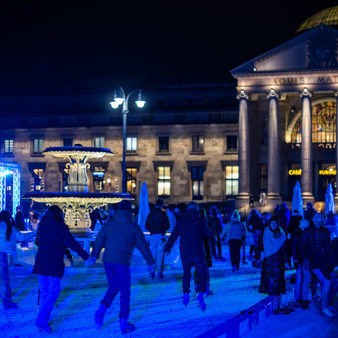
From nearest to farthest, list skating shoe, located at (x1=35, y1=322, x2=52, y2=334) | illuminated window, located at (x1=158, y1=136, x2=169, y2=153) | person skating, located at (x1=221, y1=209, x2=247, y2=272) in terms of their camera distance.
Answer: skating shoe, located at (x1=35, y1=322, x2=52, y2=334)
person skating, located at (x1=221, y1=209, x2=247, y2=272)
illuminated window, located at (x1=158, y1=136, x2=169, y2=153)

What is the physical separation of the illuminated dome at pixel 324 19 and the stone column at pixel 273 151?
49.3 feet

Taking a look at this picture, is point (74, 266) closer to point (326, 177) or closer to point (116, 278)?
point (116, 278)

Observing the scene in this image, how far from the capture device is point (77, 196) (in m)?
19.9

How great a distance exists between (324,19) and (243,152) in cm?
1888

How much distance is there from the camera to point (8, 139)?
6712 cm

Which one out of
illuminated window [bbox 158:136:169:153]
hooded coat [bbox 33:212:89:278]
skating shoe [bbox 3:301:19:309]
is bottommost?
skating shoe [bbox 3:301:19:309]

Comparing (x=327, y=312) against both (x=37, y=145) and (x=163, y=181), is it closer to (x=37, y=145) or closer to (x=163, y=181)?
(x=163, y=181)

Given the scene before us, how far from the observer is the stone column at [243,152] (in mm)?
52594

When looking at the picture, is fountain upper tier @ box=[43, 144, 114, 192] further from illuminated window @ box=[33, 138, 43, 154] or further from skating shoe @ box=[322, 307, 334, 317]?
illuminated window @ box=[33, 138, 43, 154]

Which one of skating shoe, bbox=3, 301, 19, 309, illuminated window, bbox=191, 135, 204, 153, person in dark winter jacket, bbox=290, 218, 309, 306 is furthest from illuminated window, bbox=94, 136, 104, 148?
skating shoe, bbox=3, 301, 19, 309

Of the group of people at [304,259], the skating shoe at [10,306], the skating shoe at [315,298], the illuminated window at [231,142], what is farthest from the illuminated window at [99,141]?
the skating shoe at [10,306]

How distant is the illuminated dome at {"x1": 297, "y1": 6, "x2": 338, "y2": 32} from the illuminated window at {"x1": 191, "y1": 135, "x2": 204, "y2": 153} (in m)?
13.9

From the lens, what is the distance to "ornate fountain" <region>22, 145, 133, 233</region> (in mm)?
20062

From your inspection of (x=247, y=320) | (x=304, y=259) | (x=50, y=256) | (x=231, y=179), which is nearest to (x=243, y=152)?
(x=231, y=179)
